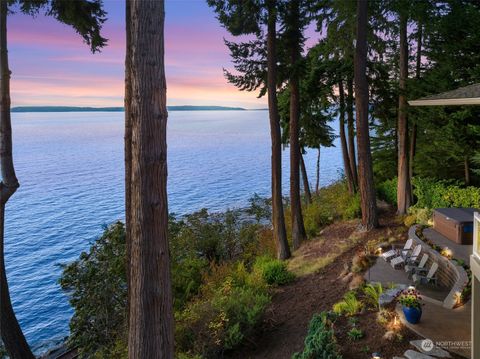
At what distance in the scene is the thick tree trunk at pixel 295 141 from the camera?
47.0ft

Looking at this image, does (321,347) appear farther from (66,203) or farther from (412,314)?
(66,203)

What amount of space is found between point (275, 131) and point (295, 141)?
158cm

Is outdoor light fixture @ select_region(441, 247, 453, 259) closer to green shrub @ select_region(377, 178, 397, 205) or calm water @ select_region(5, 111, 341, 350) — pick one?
green shrub @ select_region(377, 178, 397, 205)

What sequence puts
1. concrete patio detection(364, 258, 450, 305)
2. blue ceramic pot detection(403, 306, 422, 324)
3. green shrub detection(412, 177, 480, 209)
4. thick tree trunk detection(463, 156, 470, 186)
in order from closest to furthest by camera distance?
1. blue ceramic pot detection(403, 306, 422, 324)
2. concrete patio detection(364, 258, 450, 305)
3. green shrub detection(412, 177, 480, 209)
4. thick tree trunk detection(463, 156, 470, 186)

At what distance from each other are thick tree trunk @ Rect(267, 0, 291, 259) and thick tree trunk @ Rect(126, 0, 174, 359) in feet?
31.0

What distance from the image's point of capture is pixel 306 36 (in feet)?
50.4

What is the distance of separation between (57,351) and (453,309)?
15594 mm

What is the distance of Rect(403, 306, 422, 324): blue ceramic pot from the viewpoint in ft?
23.3

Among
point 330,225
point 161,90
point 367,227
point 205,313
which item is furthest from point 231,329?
point 330,225

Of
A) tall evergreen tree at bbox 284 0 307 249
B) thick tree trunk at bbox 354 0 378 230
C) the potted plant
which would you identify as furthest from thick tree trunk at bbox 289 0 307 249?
the potted plant

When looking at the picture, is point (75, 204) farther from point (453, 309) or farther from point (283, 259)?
point (453, 309)

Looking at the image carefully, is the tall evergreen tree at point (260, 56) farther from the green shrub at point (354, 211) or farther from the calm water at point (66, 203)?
the calm water at point (66, 203)

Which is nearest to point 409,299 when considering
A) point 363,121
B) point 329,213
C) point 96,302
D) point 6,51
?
point 363,121

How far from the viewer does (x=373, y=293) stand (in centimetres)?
848
